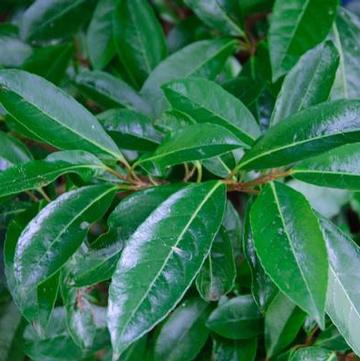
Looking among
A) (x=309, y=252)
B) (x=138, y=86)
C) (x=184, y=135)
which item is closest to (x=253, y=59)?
(x=138, y=86)

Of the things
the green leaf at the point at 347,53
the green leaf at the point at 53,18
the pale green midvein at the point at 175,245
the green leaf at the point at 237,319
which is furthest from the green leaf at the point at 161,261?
the green leaf at the point at 53,18

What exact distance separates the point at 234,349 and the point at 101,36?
0.57 metres

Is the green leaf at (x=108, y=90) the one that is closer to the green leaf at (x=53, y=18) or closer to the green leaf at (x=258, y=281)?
the green leaf at (x=53, y=18)

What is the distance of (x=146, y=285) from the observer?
22.7 inches

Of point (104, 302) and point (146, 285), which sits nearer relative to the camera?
point (146, 285)

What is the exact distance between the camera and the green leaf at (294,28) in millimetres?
869

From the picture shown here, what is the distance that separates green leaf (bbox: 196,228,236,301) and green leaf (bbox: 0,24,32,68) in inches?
21.2

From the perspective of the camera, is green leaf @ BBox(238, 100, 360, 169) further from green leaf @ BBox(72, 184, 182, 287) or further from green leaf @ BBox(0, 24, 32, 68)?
green leaf @ BBox(0, 24, 32, 68)

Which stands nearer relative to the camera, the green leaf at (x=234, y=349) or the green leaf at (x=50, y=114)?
the green leaf at (x=50, y=114)

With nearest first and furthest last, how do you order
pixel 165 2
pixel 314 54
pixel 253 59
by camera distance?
pixel 314 54 → pixel 253 59 → pixel 165 2

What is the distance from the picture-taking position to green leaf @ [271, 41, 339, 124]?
78 cm

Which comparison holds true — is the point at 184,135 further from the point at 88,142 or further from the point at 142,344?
the point at 142,344

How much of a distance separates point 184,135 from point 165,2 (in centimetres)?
63

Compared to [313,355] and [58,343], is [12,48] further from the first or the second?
[313,355]
